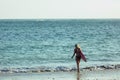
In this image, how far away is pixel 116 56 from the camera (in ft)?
144

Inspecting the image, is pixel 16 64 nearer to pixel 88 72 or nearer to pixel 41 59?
pixel 41 59

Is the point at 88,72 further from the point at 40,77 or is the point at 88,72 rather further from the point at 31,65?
the point at 31,65

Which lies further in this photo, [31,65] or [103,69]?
[31,65]

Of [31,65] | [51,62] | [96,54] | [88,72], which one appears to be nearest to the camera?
[88,72]

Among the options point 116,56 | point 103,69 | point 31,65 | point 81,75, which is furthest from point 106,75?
point 116,56

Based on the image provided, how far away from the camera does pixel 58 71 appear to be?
31125 millimetres

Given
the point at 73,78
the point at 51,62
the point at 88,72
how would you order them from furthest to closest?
the point at 51,62 → the point at 88,72 → the point at 73,78

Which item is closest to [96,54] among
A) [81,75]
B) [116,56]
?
[116,56]

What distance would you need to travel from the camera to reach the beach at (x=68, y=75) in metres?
26.8

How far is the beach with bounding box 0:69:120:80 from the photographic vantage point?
88.1ft

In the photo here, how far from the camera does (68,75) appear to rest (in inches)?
1113

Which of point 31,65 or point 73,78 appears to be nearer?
point 73,78

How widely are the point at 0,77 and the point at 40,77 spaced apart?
2.35 m

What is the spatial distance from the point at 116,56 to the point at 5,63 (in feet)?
35.2
